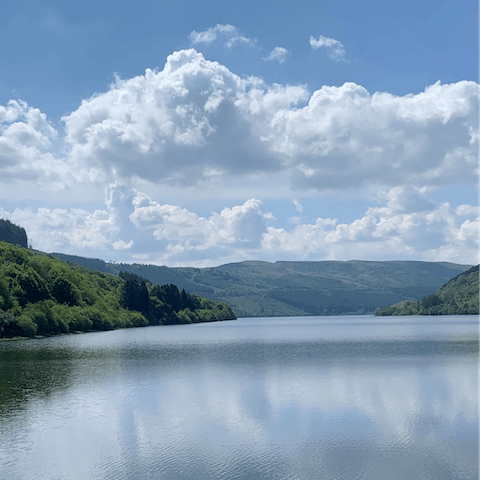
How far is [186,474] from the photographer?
99.5ft

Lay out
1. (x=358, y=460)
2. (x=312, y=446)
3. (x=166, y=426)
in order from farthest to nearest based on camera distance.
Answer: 1. (x=166, y=426)
2. (x=312, y=446)
3. (x=358, y=460)

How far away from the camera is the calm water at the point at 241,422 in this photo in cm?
3177

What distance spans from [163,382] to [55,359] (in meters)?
33.2

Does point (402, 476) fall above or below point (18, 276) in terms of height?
below

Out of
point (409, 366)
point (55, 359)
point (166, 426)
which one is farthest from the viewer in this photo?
point (55, 359)

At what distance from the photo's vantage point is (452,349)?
10662 centimetres

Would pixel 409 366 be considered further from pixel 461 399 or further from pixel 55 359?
pixel 55 359

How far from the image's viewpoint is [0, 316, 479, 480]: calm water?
31766mm

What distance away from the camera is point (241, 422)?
43.0 m

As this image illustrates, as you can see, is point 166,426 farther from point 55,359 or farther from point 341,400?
point 55,359

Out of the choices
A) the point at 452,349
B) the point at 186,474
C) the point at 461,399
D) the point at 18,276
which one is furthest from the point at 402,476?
the point at 18,276

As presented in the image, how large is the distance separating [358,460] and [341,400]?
19.3 metres

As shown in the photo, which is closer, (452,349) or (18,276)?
(452,349)

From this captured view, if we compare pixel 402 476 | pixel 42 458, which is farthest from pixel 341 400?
pixel 42 458
